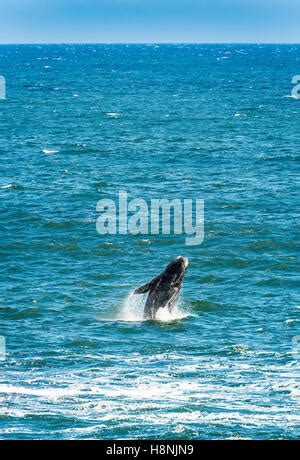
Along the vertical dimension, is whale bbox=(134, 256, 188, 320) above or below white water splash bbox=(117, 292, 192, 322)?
above

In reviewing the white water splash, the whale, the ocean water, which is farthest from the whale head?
the ocean water

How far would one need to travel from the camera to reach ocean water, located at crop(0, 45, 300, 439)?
30.9m

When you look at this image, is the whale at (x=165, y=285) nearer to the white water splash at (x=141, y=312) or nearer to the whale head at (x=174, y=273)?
the whale head at (x=174, y=273)

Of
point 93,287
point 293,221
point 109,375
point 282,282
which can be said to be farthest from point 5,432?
point 293,221

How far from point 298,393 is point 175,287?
379 inches

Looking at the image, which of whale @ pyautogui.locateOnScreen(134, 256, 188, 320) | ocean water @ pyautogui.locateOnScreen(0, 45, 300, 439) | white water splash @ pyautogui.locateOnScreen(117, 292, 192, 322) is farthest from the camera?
white water splash @ pyautogui.locateOnScreen(117, 292, 192, 322)

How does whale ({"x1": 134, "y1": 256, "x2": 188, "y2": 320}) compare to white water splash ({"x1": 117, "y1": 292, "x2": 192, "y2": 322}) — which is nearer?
whale ({"x1": 134, "y1": 256, "x2": 188, "y2": 320})

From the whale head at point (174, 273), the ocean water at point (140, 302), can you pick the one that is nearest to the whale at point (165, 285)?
the whale head at point (174, 273)

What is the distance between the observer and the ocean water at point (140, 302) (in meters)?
30.9

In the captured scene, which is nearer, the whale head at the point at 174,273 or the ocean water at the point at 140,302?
the ocean water at the point at 140,302

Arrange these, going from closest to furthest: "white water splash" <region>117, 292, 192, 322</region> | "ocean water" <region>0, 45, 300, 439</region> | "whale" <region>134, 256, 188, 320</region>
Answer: "ocean water" <region>0, 45, 300, 439</region>
"whale" <region>134, 256, 188, 320</region>
"white water splash" <region>117, 292, 192, 322</region>

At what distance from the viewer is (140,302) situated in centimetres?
4225

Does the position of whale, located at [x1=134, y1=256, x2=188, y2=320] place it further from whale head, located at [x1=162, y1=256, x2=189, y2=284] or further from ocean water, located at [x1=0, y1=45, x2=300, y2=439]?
ocean water, located at [x1=0, y1=45, x2=300, y2=439]
